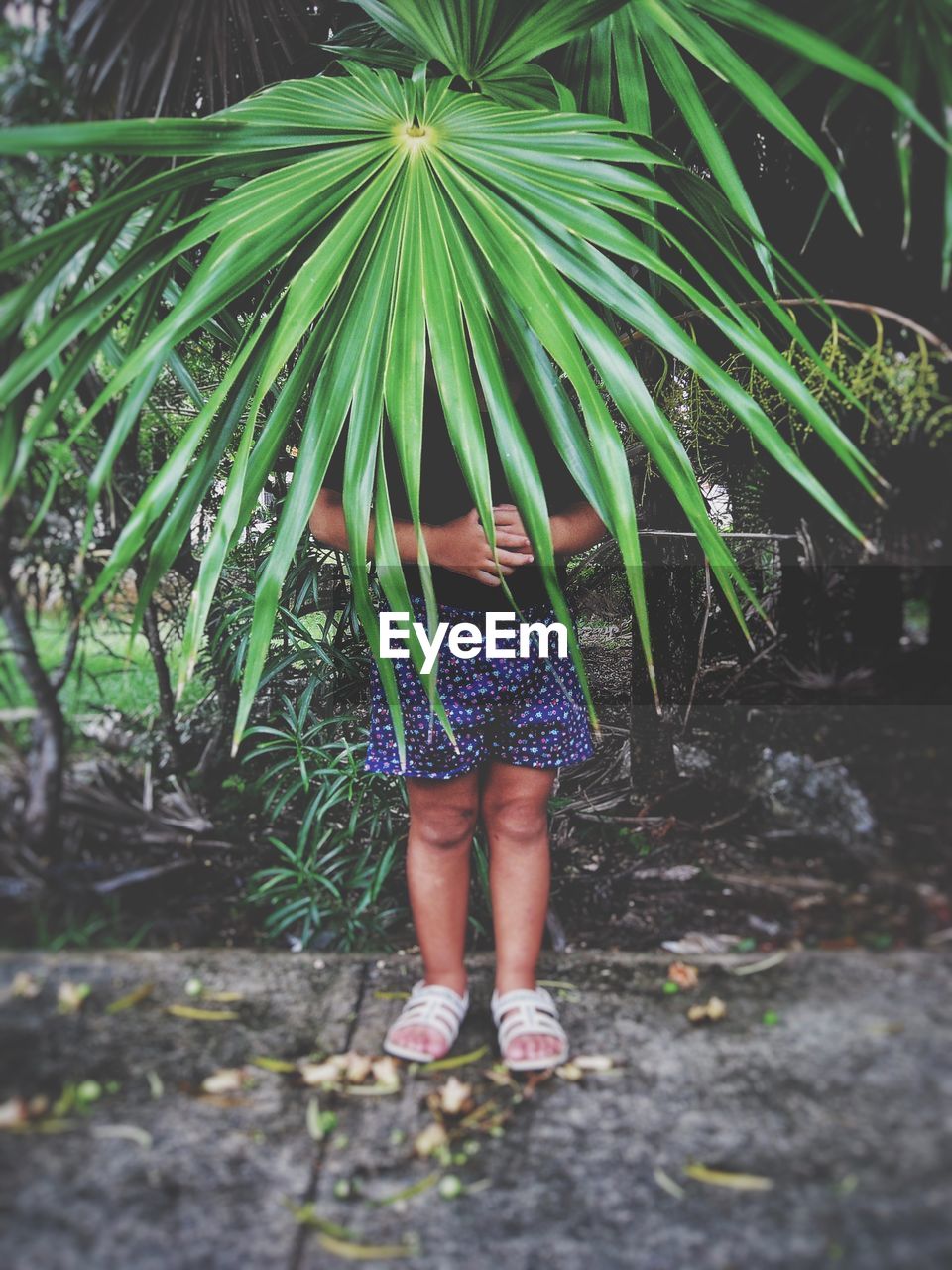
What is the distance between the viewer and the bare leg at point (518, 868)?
3.94ft

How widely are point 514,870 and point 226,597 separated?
60 cm

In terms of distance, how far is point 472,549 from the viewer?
113 centimetres

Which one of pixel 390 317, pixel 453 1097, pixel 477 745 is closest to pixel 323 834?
pixel 477 745

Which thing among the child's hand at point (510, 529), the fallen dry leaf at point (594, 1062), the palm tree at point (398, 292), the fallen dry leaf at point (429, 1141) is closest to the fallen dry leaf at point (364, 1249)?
the fallen dry leaf at point (429, 1141)

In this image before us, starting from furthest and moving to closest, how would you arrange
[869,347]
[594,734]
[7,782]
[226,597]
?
[594,734] < [226,597] < [869,347] < [7,782]

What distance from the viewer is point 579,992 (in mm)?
1249

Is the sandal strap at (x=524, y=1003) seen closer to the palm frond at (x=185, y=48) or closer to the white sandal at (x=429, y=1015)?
the white sandal at (x=429, y=1015)

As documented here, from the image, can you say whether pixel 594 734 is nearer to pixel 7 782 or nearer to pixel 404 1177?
pixel 404 1177

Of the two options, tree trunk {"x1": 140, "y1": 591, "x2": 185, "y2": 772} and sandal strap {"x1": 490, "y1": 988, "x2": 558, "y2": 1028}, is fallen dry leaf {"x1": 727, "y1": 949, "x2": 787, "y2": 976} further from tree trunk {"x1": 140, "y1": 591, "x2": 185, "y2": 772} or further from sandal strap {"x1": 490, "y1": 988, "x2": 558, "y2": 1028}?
tree trunk {"x1": 140, "y1": 591, "x2": 185, "y2": 772}

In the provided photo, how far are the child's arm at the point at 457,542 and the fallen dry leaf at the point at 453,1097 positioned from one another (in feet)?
2.07

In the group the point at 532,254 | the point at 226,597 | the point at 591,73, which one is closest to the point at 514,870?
the point at 226,597

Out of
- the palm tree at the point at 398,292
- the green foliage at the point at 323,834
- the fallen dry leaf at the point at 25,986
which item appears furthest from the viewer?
the green foliage at the point at 323,834

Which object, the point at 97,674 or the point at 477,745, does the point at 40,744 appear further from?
the point at 477,745

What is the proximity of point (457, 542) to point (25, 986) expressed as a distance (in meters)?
0.79
